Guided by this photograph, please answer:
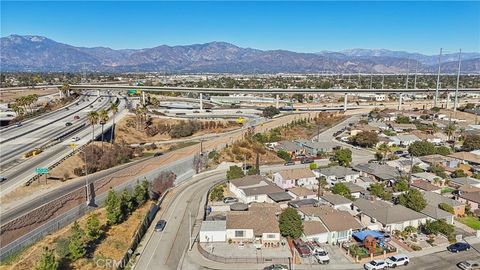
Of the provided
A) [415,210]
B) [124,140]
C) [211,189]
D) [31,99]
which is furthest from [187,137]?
[415,210]

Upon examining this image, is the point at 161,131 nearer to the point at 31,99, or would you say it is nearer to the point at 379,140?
the point at 31,99

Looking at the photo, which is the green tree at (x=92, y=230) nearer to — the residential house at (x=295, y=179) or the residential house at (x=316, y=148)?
the residential house at (x=295, y=179)

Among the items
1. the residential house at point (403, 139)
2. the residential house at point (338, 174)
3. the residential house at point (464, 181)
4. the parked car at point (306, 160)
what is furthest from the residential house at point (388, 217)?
the residential house at point (403, 139)

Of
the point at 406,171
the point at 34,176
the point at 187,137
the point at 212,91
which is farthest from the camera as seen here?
the point at 212,91

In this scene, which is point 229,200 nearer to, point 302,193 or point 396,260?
point 302,193

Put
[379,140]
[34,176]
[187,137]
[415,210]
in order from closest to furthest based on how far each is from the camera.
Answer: [415,210]
[34,176]
[379,140]
[187,137]

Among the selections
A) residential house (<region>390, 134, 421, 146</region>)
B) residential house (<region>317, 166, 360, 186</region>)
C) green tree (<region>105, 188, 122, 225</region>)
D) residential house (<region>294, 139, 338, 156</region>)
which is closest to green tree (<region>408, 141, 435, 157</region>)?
residential house (<region>390, 134, 421, 146</region>)

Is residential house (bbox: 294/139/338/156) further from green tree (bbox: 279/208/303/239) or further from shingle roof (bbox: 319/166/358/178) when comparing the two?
green tree (bbox: 279/208/303/239)
